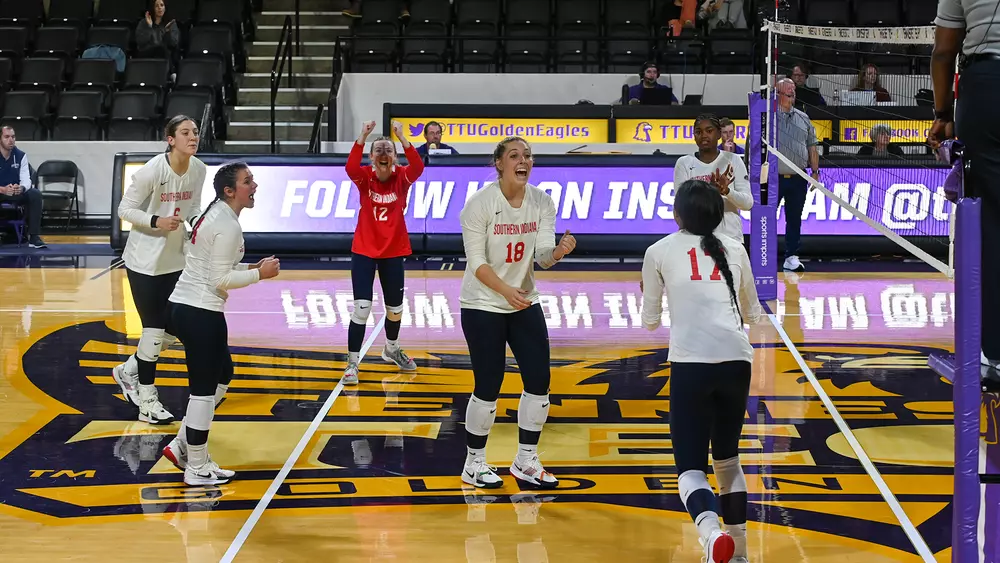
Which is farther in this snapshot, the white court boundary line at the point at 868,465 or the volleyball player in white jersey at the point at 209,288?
the volleyball player in white jersey at the point at 209,288

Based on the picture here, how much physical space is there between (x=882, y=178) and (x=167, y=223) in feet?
31.8

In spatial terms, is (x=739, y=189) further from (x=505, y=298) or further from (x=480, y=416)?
(x=480, y=416)

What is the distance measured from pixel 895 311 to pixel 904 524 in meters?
6.11

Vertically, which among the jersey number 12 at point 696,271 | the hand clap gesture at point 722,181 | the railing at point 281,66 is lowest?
the jersey number 12 at point 696,271

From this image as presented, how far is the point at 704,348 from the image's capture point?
15.8 ft

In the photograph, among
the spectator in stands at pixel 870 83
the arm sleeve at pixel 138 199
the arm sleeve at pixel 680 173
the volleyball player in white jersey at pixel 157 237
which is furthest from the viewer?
the spectator in stands at pixel 870 83

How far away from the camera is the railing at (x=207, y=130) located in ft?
59.5

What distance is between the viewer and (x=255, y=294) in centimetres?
1255

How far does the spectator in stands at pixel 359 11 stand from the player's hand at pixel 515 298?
1556 cm

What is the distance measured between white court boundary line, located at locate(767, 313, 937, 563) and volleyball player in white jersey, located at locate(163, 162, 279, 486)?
11.7ft

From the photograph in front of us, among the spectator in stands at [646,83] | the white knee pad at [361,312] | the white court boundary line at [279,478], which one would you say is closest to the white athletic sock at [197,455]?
the white court boundary line at [279,478]

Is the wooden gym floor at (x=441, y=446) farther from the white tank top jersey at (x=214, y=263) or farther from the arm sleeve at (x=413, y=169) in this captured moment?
the arm sleeve at (x=413, y=169)

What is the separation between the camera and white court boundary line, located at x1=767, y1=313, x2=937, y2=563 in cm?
542

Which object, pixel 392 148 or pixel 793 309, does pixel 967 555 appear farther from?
pixel 793 309
